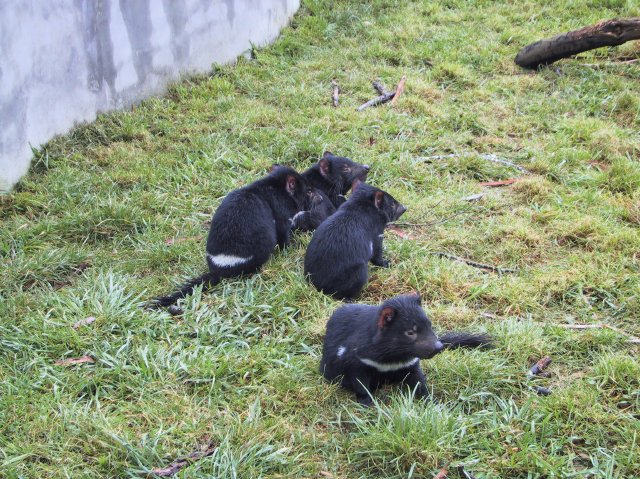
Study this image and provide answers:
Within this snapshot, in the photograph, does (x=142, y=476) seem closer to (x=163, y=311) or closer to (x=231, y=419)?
(x=231, y=419)

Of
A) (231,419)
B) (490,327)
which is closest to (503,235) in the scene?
(490,327)

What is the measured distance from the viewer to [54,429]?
2.87m

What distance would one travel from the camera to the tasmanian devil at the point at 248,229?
4168mm

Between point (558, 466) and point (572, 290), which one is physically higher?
point (558, 466)

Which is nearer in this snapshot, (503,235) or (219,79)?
(503,235)

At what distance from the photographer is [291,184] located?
462 cm

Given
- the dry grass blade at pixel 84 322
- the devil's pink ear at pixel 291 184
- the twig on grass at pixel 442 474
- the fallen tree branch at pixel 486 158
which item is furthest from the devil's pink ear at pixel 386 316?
the fallen tree branch at pixel 486 158

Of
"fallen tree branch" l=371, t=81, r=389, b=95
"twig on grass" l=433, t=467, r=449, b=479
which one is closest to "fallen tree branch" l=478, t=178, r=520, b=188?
"fallen tree branch" l=371, t=81, r=389, b=95

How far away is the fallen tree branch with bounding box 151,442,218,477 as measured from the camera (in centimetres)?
266

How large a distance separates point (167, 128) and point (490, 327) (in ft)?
13.4

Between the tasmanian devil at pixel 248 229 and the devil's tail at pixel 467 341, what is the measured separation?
4.68 ft

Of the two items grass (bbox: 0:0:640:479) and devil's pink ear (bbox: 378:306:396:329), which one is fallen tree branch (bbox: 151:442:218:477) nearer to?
grass (bbox: 0:0:640:479)

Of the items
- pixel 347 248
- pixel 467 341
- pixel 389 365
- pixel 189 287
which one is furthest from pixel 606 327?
pixel 189 287

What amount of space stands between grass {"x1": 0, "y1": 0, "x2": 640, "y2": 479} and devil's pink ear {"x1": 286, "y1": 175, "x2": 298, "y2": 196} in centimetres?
40
